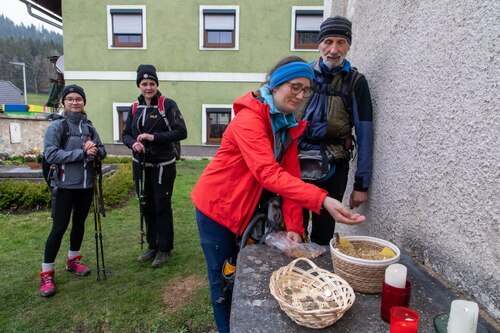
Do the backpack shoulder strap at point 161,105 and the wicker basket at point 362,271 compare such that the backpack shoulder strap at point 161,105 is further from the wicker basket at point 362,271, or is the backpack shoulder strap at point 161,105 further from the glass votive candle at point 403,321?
the glass votive candle at point 403,321

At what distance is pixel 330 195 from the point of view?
103 inches

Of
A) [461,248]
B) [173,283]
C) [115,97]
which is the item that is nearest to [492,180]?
[461,248]

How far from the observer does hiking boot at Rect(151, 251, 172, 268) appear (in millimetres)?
3994

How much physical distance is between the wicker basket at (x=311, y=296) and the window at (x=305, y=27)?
1283cm

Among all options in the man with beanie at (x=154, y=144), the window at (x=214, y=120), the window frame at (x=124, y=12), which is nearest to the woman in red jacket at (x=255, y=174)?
the man with beanie at (x=154, y=144)

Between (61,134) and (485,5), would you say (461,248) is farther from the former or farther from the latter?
(61,134)

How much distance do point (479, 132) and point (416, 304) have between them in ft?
2.58

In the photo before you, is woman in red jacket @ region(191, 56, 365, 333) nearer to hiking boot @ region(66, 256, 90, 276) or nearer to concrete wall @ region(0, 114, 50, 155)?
hiking boot @ region(66, 256, 90, 276)

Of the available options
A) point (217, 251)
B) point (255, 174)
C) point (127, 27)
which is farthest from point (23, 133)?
point (255, 174)

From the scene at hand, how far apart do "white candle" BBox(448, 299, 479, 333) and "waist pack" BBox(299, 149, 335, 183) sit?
140 centimetres

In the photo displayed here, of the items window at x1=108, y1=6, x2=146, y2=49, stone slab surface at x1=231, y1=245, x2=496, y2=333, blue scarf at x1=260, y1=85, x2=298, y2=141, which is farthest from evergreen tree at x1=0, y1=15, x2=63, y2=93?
stone slab surface at x1=231, y1=245, x2=496, y2=333

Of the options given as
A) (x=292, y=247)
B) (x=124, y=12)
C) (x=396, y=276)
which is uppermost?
(x=124, y=12)

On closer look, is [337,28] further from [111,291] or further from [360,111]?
[111,291]

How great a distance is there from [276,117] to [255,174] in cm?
40
